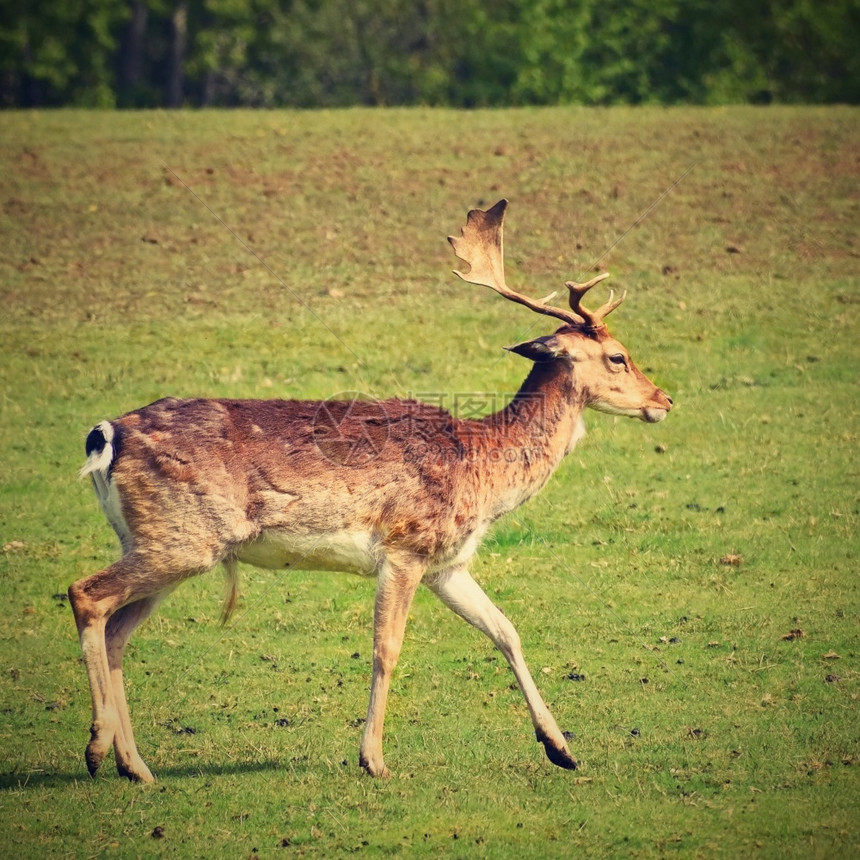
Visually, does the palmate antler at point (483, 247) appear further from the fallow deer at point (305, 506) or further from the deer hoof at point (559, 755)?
the deer hoof at point (559, 755)

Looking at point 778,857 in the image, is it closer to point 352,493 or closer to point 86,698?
point 352,493

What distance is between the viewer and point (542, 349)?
339 inches

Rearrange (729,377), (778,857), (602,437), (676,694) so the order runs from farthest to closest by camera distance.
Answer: (729,377) → (602,437) → (676,694) → (778,857)

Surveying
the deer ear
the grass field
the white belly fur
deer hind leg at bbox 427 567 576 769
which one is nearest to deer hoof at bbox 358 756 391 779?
the grass field

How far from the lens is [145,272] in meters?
17.7

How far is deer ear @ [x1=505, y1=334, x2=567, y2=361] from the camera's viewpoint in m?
8.53

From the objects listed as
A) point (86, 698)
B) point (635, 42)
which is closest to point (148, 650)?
point (86, 698)

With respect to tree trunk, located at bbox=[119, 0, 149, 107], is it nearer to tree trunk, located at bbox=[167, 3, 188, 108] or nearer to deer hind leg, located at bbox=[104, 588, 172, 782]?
tree trunk, located at bbox=[167, 3, 188, 108]

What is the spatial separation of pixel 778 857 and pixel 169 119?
62.5 ft

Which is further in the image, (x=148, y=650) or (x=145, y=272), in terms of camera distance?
(x=145, y=272)

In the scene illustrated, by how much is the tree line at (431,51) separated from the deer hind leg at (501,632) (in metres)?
33.3

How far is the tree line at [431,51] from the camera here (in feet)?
134

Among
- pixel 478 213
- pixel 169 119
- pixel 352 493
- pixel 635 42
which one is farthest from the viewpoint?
pixel 635 42

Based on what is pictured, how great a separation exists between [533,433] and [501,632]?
4.39 ft
